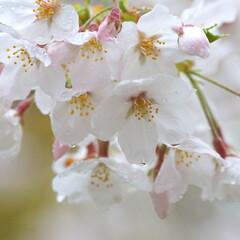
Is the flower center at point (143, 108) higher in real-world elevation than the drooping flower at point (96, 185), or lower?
higher

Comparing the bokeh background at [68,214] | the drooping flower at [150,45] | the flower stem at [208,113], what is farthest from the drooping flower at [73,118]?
the bokeh background at [68,214]

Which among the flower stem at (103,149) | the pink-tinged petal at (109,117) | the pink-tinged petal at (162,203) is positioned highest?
the pink-tinged petal at (109,117)


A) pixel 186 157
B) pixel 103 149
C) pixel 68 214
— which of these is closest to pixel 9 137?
pixel 103 149

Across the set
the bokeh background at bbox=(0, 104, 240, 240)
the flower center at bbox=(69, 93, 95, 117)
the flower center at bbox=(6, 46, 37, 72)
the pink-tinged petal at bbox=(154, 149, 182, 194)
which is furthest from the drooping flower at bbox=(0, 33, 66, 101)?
the bokeh background at bbox=(0, 104, 240, 240)

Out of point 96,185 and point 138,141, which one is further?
point 96,185

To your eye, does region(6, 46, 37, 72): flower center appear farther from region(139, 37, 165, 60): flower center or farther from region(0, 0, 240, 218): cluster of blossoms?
region(139, 37, 165, 60): flower center

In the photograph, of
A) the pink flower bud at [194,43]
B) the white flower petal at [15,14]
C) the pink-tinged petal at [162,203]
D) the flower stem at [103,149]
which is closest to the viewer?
the pink flower bud at [194,43]

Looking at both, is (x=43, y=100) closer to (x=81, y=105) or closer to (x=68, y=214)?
(x=81, y=105)

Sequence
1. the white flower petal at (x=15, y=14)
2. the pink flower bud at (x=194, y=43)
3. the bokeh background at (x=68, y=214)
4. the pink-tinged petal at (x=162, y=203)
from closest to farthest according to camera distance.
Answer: the pink flower bud at (x=194, y=43) < the white flower petal at (x=15, y=14) < the pink-tinged petal at (x=162, y=203) < the bokeh background at (x=68, y=214)

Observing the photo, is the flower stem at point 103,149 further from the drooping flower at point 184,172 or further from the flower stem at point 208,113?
the flower stem at point 208,113
